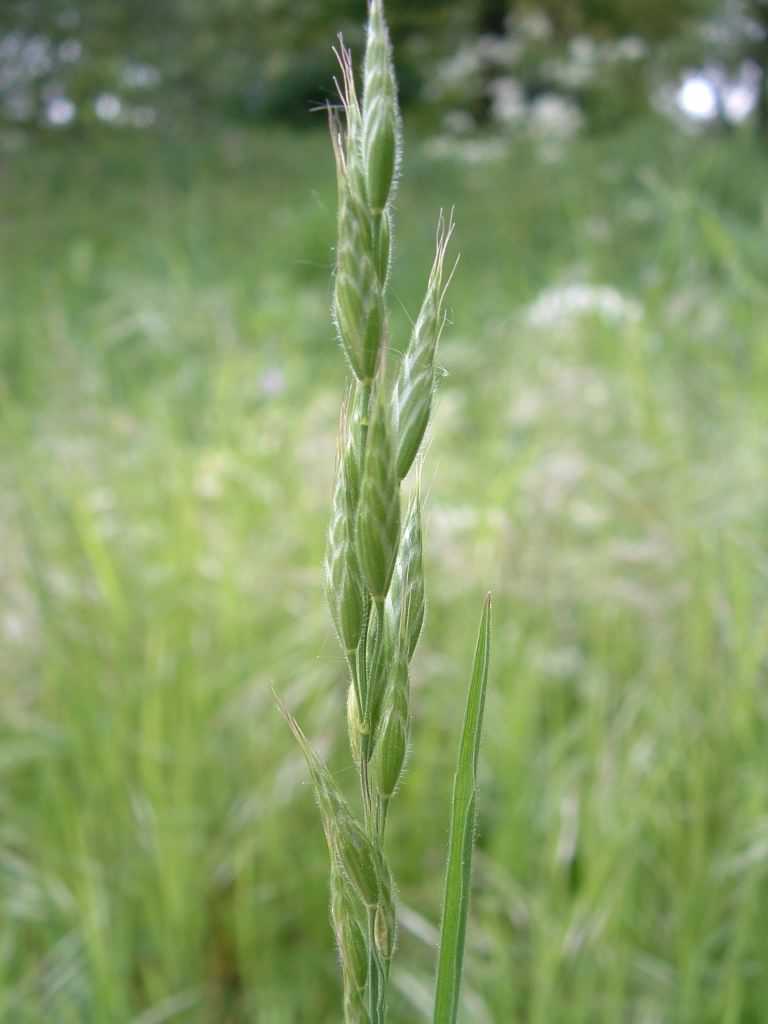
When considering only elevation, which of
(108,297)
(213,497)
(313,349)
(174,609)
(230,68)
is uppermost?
(230,68)

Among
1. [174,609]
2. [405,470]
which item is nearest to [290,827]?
[174,609]

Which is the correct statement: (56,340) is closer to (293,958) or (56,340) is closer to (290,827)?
(290,827)

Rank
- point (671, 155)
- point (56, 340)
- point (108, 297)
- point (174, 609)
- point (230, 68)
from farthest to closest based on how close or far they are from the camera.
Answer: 1. point (230, 68)
2. point (671, 155)
3. point (108, 297)
4. point (56, 340)
5. point (174, 609)

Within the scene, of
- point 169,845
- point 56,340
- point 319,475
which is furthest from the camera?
point 319,475

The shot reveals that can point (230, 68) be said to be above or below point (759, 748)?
above

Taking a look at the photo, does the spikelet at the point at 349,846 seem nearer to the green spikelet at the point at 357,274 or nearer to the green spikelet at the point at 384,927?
the green spikelet at the point at 384,927

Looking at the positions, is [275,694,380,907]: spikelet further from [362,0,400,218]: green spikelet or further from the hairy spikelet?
[362,0,400,218]: green spikelet

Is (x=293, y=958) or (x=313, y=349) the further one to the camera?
(x=313, y=349)
